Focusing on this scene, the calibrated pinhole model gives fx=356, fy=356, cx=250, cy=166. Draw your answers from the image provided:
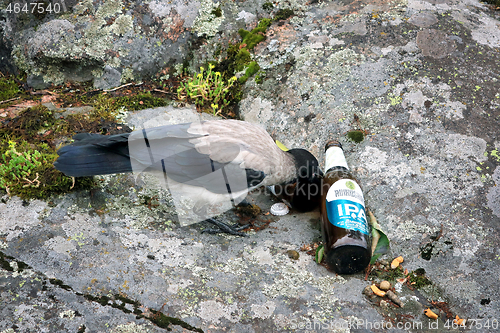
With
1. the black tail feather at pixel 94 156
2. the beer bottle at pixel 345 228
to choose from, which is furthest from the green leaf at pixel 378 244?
the black tail feather at pixel 94 156

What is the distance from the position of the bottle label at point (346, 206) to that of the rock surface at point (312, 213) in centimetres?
34

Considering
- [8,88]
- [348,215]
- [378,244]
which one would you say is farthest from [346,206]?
[8,88]

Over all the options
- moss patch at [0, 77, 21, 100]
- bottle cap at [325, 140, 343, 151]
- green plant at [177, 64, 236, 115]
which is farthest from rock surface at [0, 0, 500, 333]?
moss patch at [0, 77, 21, 100]

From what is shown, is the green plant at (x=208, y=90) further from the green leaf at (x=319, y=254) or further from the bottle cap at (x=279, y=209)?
the green leaf at (x=319, y=254)

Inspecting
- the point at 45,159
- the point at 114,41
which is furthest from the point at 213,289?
the point at 114,41

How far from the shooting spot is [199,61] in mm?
4668

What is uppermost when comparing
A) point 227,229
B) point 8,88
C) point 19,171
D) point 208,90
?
point 8,88

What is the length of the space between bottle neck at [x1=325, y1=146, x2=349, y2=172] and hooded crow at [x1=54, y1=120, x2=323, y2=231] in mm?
149

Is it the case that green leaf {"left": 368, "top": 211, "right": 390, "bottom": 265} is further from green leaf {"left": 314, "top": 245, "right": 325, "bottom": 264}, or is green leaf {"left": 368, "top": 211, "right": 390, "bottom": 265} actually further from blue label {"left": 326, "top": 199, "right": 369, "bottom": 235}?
green leaf {"left": 314, "top": 245, "right": 325, "bottom": 264}

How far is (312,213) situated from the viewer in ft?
11.7

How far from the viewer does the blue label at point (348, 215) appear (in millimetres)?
2787

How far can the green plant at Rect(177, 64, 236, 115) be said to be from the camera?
14.1 feet

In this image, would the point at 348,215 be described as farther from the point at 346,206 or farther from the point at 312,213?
the point at 312,213

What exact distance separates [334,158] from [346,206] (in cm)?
65
